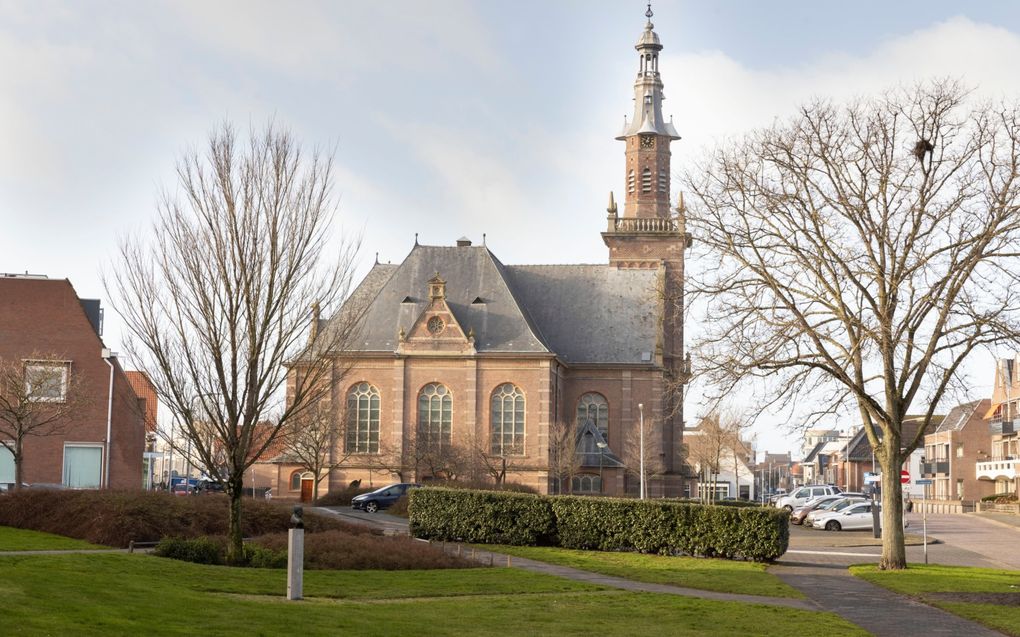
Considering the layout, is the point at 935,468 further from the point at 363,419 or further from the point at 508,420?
the point at 363,419

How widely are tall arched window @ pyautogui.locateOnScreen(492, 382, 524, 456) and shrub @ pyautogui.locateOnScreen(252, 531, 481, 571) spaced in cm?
4297

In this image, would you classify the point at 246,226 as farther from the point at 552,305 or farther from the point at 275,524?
the point at 552,305

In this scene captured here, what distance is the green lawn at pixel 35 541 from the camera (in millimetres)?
24359

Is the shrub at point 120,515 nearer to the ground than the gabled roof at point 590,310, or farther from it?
nearer to the ground

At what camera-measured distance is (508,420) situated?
237ft

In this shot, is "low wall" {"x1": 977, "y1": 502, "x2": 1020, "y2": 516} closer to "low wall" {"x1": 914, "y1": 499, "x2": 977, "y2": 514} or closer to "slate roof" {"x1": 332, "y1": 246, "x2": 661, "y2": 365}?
"low wall" {"x1": 914, "y1": 499, "x2": 977, "y2": 514}

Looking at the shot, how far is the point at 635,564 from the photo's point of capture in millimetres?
30375

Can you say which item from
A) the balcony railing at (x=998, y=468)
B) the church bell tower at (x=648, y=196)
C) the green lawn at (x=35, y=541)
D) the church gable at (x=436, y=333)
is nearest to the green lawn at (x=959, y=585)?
the green lawn at (x=35, y=541)

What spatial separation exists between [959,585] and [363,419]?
50.7 meters

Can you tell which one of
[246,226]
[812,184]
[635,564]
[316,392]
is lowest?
[635,564]

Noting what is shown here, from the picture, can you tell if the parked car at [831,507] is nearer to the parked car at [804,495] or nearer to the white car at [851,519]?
the white car at [851,519]

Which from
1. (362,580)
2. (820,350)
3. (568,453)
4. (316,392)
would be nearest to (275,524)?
(316,392)

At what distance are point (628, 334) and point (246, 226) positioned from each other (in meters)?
54.2

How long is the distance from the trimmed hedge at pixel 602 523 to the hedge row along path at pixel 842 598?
1218 millimetres
